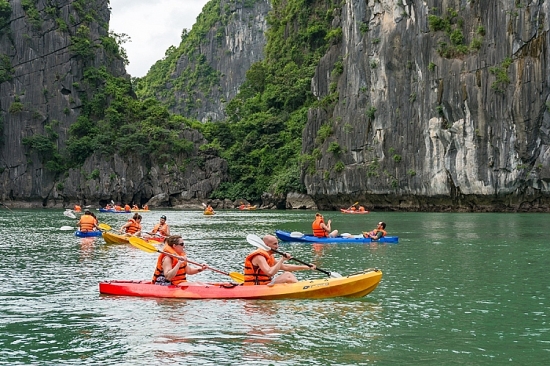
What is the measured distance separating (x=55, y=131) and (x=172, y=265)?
2957 inches

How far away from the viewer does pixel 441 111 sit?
190ft

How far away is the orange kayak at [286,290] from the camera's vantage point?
1473 centimetres

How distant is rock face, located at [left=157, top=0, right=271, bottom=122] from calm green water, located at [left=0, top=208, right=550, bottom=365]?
121480 mm

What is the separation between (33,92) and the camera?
85875 mm

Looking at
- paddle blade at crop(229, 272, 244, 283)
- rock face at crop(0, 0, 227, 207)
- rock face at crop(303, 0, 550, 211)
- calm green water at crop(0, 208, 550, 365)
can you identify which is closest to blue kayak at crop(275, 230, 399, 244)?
calm green water at crop(0, 208, 550, 365)

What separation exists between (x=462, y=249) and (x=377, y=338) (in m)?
14.5

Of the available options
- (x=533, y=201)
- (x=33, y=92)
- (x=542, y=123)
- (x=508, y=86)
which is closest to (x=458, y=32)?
(x=508, y=86)

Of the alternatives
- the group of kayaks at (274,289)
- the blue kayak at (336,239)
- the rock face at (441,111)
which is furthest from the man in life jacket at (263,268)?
the rock face at (441,111)

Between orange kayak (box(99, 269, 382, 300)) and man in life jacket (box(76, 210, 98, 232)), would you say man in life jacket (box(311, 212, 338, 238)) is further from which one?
orange kayak (box(99, 269, 382, 300))

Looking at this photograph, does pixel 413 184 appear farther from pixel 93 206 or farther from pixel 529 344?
pixel 529 344

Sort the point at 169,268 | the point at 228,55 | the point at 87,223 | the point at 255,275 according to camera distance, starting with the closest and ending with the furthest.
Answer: the point at 255,275 → the point at 169,268 → the point at 87,223 → the point at 228,55

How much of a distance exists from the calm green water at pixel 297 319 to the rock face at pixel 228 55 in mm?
121480

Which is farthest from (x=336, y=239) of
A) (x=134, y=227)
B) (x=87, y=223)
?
(x=87, y=223)

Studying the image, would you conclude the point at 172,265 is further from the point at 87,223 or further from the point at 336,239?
the point at 87,223
